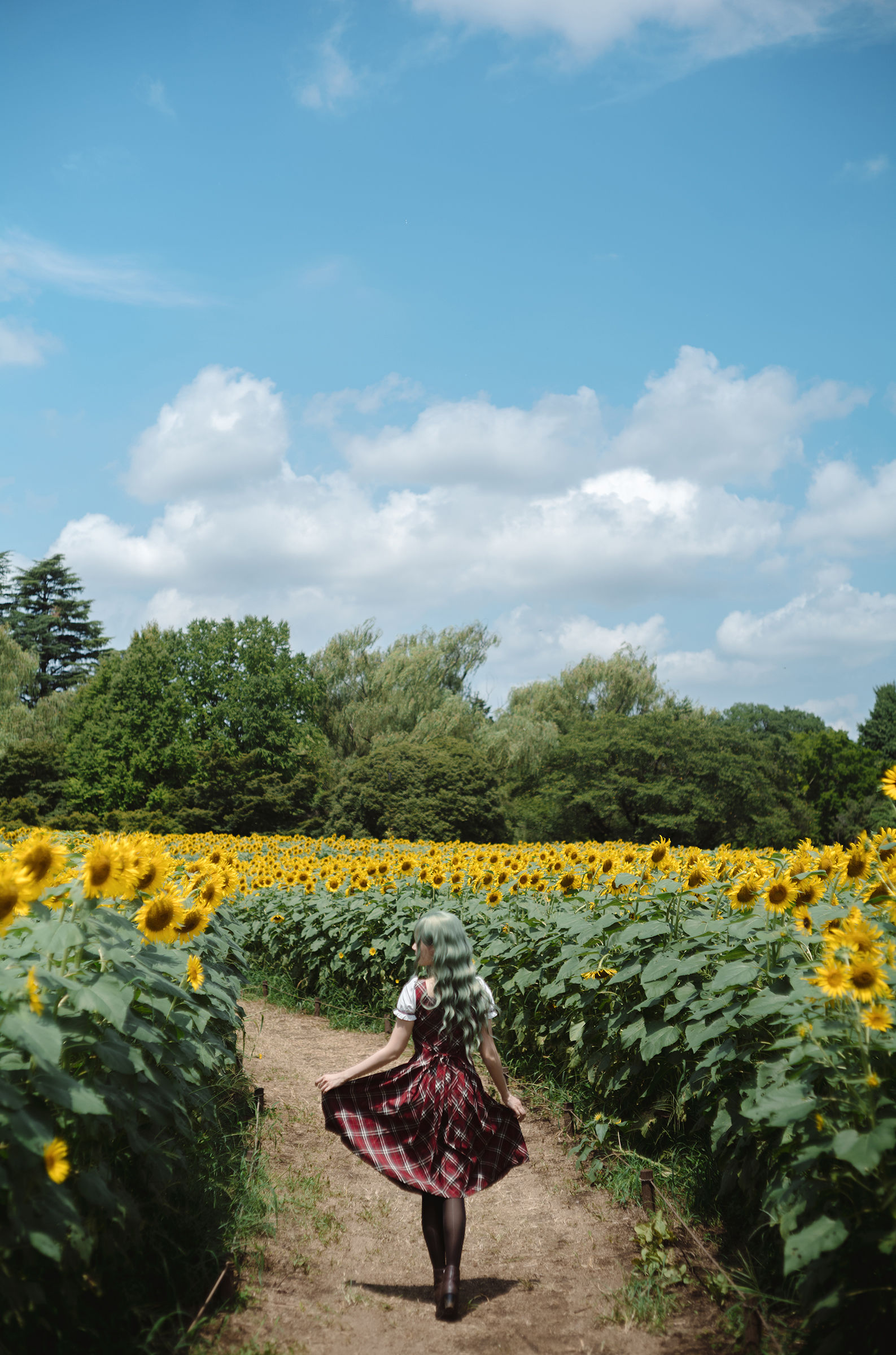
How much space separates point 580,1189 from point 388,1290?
1236 mm

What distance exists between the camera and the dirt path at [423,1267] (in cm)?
307

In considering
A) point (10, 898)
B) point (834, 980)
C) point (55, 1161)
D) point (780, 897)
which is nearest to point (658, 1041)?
point (780, 897)

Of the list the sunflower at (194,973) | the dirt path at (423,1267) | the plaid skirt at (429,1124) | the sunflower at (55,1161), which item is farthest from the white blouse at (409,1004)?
the sunflower at (55,1161)

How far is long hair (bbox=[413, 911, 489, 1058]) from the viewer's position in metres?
3.61

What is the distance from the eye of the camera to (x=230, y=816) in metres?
32.3

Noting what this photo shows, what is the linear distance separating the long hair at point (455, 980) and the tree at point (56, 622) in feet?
169

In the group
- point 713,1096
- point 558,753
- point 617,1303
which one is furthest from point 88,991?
point 558,753

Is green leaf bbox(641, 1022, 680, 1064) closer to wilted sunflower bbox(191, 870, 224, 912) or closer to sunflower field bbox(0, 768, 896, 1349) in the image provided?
sunflower field bbox(0, 768, 896, 1349)

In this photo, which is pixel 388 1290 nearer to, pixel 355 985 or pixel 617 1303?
pixel 617 1303

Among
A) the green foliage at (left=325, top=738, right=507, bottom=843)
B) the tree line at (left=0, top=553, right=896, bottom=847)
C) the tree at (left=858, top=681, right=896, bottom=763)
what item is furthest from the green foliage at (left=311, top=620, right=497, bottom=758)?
the tree at (left=858, top=681, right=896, bottom=763)

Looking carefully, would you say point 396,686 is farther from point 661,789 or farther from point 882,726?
point 882,726

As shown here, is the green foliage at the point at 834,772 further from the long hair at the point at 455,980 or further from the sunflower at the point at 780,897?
the long hair at the point at 455,980

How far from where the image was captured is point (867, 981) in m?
2.57

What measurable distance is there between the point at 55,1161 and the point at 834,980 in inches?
79.2
